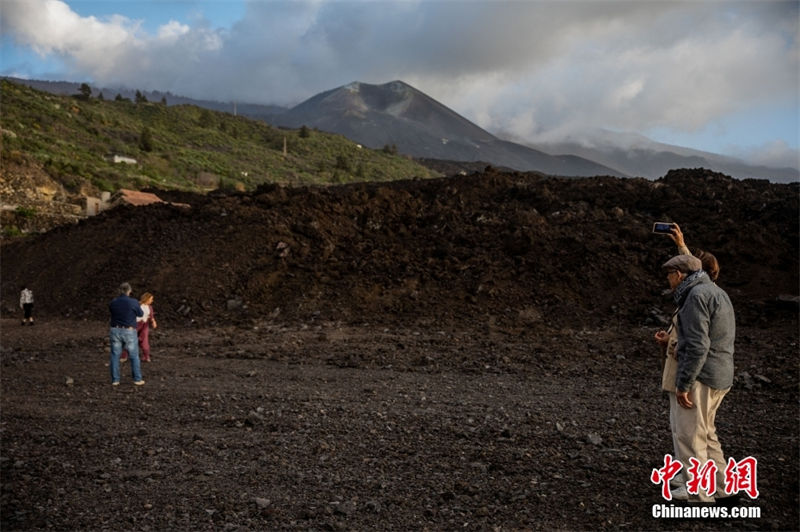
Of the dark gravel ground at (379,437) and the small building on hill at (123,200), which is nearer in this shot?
the dark gravel ground at (379,437)

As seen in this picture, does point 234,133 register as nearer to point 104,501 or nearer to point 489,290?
point 489,290

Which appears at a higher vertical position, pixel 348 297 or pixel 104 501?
pixel 348 297

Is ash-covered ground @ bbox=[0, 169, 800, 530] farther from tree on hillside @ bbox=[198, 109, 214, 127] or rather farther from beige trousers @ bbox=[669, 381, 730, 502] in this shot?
tree on hillside @ bbox=[198, 109, 214, 127]

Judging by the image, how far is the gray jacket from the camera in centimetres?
399

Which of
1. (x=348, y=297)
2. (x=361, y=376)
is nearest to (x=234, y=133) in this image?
(x=348, y=297)

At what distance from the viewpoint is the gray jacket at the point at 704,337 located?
3988 mm

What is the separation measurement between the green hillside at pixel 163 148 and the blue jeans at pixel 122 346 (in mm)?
31468

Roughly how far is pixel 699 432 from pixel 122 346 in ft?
26.4

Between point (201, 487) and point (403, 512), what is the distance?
1.81m

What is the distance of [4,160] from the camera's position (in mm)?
33188

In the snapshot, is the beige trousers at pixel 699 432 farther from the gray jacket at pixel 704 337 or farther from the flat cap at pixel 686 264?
the flat cap at pixel 686 264

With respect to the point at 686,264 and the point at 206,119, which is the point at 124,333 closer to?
the point at 686,264

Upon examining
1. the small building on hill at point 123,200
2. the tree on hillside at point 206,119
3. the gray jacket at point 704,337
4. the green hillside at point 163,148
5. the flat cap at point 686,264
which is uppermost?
the tree on hillside at point 206,119

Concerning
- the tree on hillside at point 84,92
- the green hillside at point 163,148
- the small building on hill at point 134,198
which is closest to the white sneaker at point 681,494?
the small building on hill at point 134,198
